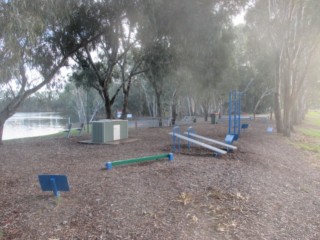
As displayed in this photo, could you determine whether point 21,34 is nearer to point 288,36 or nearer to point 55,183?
point 55,183

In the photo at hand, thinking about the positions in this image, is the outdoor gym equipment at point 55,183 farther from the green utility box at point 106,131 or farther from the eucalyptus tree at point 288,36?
the eucalyptus tree at point 288,36

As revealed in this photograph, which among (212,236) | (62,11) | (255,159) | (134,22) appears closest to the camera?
(212,236)

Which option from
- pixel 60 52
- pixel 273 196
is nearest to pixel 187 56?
pixel 60 52

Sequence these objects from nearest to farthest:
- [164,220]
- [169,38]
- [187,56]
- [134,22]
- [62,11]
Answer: [164,220]
[62,11]
[134,22]
[169,38]
[187,56]

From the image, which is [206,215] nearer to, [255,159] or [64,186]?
[64,186]

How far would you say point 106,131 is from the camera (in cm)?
1145

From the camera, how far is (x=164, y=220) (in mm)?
4000

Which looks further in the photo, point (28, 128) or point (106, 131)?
point (28, 128)

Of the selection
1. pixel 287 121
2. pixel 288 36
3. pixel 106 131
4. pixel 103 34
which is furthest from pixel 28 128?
pixel 288 36

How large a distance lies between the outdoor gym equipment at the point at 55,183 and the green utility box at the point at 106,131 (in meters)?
6.68

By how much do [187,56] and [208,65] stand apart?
2.98 m

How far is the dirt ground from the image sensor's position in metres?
3.77

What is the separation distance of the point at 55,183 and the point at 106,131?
274 inches

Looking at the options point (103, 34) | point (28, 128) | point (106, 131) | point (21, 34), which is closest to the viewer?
point (21, 34)
